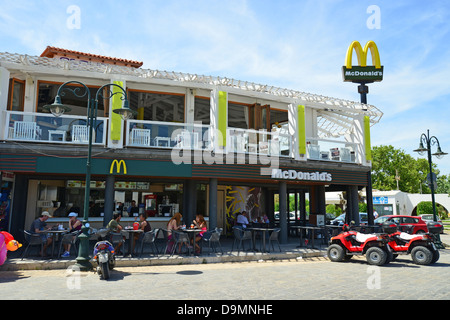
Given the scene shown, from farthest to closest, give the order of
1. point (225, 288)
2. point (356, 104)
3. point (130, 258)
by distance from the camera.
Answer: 1. point (356, 104)
2. point (130, 258)
3. point (225, 288)

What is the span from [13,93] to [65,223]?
5523mm

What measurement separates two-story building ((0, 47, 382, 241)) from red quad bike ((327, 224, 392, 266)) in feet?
11.8

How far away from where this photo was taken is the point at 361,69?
2002 cm

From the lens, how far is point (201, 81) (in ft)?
44.9

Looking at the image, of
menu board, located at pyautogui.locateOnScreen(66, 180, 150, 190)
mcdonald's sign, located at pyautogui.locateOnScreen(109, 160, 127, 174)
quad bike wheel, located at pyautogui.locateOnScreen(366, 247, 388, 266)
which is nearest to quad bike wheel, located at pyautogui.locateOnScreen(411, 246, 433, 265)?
quad bike wheel, located at pyautogui.locateOnScreen(366, 247, 388, 266)

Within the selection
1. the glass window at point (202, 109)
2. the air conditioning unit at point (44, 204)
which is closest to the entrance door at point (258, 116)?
the glass window at point (202, 109)

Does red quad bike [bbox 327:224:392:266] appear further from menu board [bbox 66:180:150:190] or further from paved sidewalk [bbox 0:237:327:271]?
menu board [bbox 66:180:150:190]

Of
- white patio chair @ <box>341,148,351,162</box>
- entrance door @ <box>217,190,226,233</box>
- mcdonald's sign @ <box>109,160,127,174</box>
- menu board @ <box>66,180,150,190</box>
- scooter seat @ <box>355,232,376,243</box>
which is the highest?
white patio chair @ <box>341,148,351,162</box>

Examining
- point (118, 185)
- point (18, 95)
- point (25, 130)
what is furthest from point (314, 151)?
point (18, 95)

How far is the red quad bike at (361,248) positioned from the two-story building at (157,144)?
3590mm

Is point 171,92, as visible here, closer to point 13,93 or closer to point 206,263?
point 13,93

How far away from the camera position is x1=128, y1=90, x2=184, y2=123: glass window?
14970mm

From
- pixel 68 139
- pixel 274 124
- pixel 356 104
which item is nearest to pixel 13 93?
pixel 68 139

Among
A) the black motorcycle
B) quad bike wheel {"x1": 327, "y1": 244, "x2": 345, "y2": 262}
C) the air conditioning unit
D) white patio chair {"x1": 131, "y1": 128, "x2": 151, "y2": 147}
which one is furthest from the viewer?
Result: the air conditioning unit
